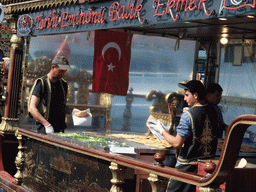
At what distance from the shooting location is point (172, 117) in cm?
798

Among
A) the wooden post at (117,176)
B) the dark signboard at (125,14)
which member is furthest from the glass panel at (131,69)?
the wooden post at (117,176)

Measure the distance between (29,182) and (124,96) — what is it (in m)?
3.15

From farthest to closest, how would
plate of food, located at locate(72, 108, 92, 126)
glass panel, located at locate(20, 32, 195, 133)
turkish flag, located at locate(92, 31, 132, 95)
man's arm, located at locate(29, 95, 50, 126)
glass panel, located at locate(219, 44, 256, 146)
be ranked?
glass panel, located at locate(20, 32, 195, 133) < turkish flag, located at locate(92, 31, 132, 95) < glass panel, located at locate(219, 44, 256, 146) < plate of food, located at locate(72, 108, 92, 126) < man's arm, located at locate(29, 95, 50, 126)

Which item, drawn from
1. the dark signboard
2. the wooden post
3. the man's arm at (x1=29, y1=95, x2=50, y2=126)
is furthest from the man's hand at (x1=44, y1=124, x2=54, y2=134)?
the wooden post

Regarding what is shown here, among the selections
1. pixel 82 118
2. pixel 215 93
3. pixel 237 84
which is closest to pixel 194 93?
pixel 215 93

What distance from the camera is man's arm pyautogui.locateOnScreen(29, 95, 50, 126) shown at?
6.86m

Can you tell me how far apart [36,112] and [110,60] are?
2.15 meters

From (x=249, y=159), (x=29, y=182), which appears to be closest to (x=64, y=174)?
(x=29, y=182)

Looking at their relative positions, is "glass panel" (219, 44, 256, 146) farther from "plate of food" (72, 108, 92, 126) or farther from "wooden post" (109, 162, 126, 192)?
"wooden post" (109, 162, 126, 192)

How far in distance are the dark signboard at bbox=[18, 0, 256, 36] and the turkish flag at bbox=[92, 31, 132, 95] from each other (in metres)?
1.30

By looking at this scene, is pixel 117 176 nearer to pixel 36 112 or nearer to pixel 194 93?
pixel 194 93

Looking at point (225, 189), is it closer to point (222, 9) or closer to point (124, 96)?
point (222, 9)

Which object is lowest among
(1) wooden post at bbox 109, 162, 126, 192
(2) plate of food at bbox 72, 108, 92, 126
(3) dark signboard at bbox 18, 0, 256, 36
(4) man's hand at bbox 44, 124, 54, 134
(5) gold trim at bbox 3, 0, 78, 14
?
(1) wooden post at bbox 109, 162, 126, 192

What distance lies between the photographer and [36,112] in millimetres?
6859
